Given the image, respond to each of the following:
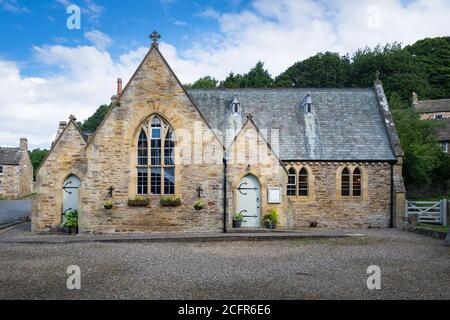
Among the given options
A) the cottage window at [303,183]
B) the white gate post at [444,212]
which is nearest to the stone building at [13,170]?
the cottage window at [303,183]

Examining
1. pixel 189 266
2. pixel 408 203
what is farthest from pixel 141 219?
pixel 408 203

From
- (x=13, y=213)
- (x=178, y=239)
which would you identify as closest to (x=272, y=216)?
(x=178, y=239)

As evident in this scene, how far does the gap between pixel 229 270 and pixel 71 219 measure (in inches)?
462

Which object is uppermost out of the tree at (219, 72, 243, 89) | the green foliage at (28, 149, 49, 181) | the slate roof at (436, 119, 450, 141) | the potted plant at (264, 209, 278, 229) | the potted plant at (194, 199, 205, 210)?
the tree at (219, 72, 243, 89)

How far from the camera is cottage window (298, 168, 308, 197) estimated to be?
2383 centimetres

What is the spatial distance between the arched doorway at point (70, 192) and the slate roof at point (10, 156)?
44795 millimetres

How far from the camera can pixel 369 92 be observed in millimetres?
27453

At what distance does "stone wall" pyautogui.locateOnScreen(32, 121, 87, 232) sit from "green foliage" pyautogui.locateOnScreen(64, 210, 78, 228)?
1.18 m

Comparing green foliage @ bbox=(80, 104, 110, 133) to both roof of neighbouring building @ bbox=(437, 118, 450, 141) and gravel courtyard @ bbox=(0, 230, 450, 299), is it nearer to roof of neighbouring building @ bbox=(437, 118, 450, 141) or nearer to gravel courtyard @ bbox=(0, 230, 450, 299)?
roof of neighbouring building @ bbox=(437, 118, 450, 141)

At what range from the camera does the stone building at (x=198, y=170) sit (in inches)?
762

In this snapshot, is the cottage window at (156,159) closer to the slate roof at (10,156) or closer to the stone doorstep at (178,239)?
the stone doorstep at (178,239)

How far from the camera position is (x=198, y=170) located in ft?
64.2

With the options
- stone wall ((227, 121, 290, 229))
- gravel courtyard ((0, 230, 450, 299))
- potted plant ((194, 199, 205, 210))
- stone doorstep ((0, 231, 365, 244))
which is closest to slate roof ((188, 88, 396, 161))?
stone wall ((227, 121, 290, 229))
